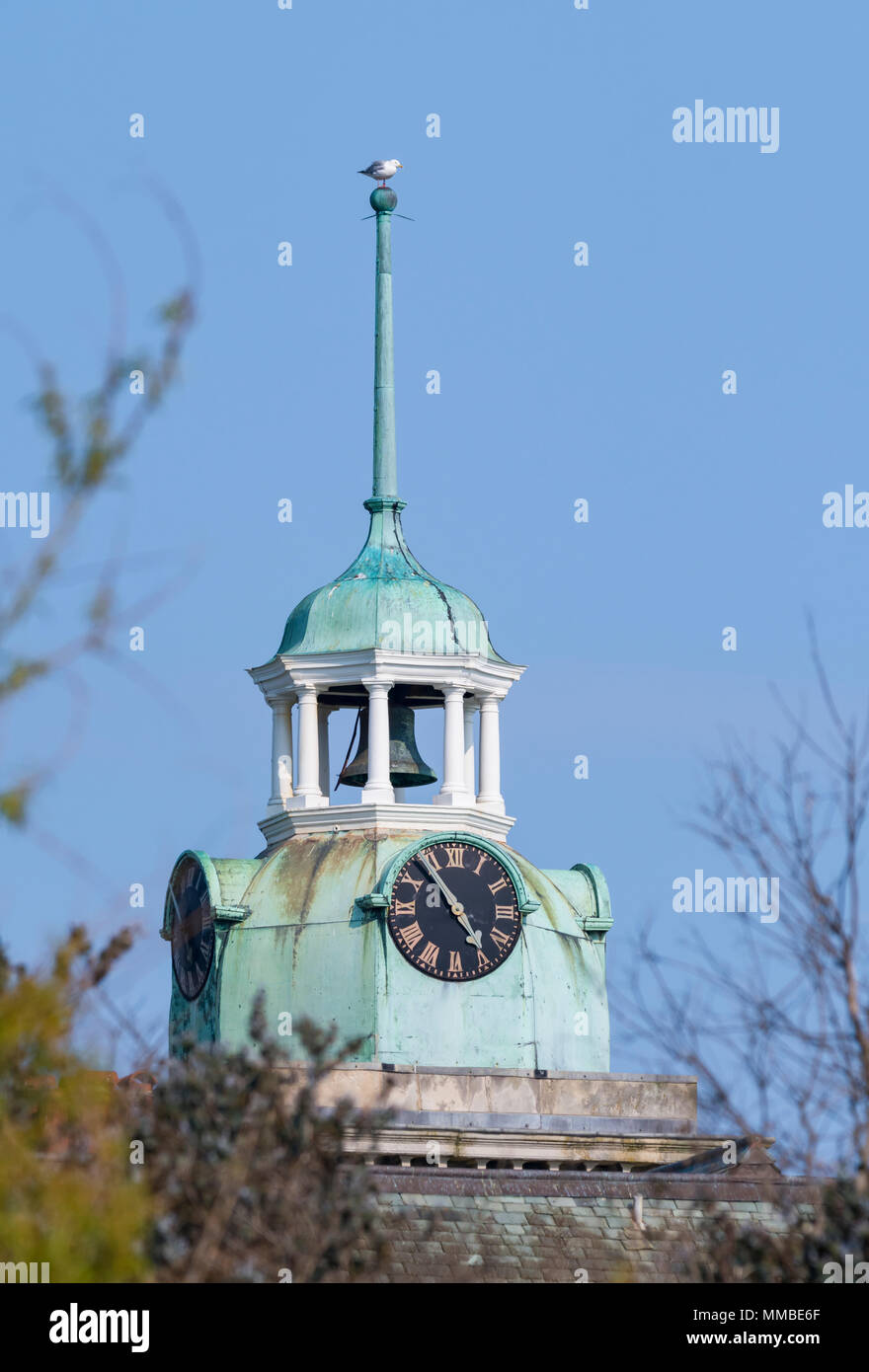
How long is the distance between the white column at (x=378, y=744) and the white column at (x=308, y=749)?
124 cm

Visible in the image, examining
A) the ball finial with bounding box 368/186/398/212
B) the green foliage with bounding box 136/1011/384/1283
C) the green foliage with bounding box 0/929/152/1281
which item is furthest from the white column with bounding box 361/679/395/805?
the green foliage with bounding box 0/929/152/1281

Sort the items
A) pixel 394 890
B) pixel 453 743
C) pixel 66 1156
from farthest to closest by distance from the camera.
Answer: pixel 453 743, pixel 394 890, pixel 66 1156

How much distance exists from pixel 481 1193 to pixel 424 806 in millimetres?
21419

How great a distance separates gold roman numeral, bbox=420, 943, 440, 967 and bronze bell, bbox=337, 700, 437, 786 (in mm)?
5982

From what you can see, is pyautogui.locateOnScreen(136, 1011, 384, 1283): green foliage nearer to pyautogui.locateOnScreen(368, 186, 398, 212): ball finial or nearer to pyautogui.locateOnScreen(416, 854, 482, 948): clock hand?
pyautogui.locateOnScreen(416, 854, 482, 948): clock hand

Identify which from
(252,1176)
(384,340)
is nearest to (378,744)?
(384,340)

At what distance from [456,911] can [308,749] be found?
23.4 ft

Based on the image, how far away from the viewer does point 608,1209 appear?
5856cm

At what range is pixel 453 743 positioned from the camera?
81.4 m

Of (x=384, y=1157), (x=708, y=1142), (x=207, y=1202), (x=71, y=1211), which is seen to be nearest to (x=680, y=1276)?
(x=207, y=1202)

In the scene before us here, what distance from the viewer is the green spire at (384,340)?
87.5 meters

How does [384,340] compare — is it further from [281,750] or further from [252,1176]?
[252,1176]

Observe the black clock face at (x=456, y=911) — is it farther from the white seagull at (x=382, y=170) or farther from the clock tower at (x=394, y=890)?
the white seagull at (x=382, y=170)

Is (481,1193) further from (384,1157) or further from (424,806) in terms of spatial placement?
(424,806)
